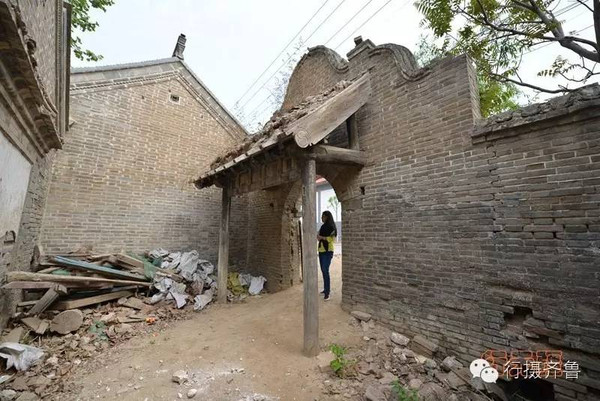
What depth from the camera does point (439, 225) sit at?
4.08m

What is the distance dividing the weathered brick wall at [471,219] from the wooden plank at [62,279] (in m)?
Result: 4.69

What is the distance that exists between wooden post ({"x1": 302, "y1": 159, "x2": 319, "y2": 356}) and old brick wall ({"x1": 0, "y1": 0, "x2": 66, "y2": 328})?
→ 332cm

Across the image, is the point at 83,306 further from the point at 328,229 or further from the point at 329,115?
the point at 329,115

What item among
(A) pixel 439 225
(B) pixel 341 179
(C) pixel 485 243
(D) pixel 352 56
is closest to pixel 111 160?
(B) pixel 341 179

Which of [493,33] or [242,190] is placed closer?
[493,33]

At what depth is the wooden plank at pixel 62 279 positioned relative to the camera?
452 centimetres

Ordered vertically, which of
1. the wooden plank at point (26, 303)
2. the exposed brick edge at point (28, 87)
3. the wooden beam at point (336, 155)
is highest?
the exposed brick edge at point (28, 87)

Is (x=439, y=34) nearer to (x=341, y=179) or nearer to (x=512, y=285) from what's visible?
(x=341, y=179)

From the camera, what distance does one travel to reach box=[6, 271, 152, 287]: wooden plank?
452cm

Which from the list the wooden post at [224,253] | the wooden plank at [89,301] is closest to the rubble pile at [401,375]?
the wooden post at [224,253]

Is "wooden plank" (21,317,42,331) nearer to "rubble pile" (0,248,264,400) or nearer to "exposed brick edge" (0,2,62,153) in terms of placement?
"rubble pile" (0,248,264,400)

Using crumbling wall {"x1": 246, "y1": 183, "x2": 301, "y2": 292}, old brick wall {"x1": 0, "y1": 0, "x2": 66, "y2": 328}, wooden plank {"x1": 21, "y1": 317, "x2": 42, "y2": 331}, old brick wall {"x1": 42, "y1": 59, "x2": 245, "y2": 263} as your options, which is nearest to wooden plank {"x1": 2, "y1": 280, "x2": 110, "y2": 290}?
old brick wall {"x1": 0, "y1": 0, "x2": 66, "y2": 328}

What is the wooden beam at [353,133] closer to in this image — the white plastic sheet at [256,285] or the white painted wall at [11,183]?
the white plastic sheet at [256,285]

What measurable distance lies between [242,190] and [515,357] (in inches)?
212
